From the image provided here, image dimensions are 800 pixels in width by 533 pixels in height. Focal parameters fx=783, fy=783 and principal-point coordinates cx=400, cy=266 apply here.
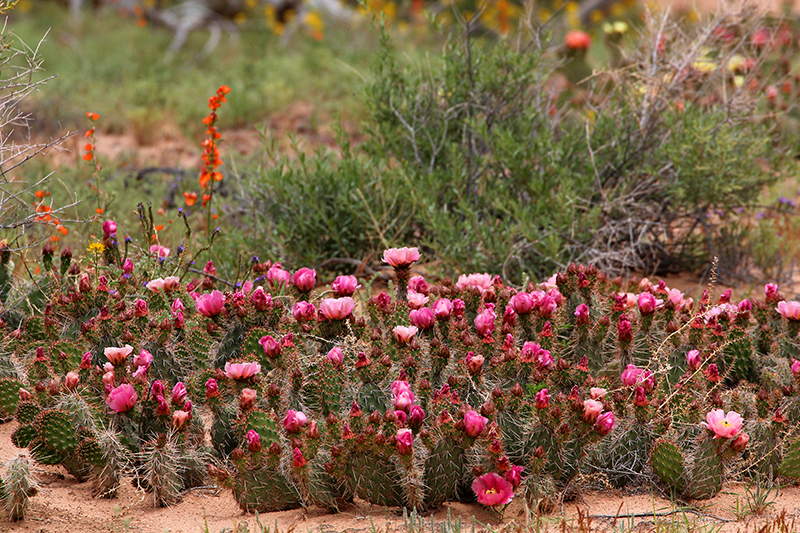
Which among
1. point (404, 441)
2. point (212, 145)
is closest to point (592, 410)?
point (404, 441)

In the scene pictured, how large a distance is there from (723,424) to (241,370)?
1.66m

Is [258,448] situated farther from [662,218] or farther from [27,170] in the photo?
[27,170]

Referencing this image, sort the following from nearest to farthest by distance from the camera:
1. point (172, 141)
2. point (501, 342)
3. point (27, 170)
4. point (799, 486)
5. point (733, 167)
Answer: point (799, 486)
point (501, 342)
point (733, 167)
point (27, 170)
point (172, 141)

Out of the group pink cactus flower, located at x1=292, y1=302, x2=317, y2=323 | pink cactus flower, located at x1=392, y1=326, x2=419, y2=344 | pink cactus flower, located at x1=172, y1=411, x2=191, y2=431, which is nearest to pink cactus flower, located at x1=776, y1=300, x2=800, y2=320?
pink cactus flower, located at x1=392, y1=326, x2=419, y2=344

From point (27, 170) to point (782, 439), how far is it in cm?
578

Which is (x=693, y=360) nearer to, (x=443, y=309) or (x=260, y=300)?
(x=443, y=309)

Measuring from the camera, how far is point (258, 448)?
2498 mm

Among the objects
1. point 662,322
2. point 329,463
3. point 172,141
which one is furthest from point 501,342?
point 172,141

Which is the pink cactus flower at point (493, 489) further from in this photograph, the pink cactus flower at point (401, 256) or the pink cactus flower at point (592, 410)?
the pink cactus flower at point (401, 256)

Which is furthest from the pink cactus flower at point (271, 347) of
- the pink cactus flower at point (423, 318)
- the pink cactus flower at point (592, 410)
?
the pink cactus flower at point (592, 410)

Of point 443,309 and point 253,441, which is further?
point 443,309

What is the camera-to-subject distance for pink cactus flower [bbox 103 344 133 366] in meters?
2.84

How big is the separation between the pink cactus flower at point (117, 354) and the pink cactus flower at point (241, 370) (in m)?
0.39

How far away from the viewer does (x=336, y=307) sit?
3.11 m
